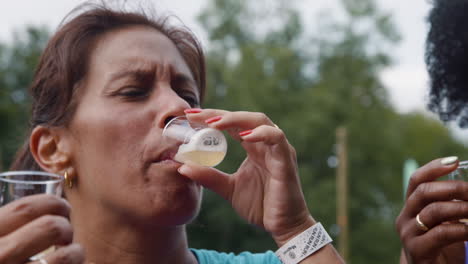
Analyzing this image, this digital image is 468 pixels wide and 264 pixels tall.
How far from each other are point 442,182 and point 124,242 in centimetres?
152

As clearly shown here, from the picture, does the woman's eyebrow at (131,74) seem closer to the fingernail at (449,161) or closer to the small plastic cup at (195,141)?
the small plastic cup at (195,141)

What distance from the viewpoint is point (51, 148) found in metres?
2.95

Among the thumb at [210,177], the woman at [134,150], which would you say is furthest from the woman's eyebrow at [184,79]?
the thumb at [210,177]

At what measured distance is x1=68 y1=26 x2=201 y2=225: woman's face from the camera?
2613mm

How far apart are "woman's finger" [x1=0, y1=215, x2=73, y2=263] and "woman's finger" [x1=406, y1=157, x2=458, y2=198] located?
1.55m

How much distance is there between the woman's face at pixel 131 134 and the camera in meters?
2.61

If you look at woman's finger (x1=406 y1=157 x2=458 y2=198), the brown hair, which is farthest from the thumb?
woman's finger (x1=406 y1=157 x2=458 y2=198)

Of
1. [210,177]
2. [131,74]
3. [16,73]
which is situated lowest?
[16,73]

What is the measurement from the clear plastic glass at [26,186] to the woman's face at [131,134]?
0.84 m

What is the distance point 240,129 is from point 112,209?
0.74 metres

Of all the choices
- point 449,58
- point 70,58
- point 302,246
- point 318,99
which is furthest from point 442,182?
point 318,99

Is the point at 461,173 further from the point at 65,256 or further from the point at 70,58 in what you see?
the point at 70,58

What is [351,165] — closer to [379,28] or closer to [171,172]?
[379,28]

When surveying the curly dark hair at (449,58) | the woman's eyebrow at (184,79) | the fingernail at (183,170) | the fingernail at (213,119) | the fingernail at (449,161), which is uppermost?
the curly dark hair at (449,58)
